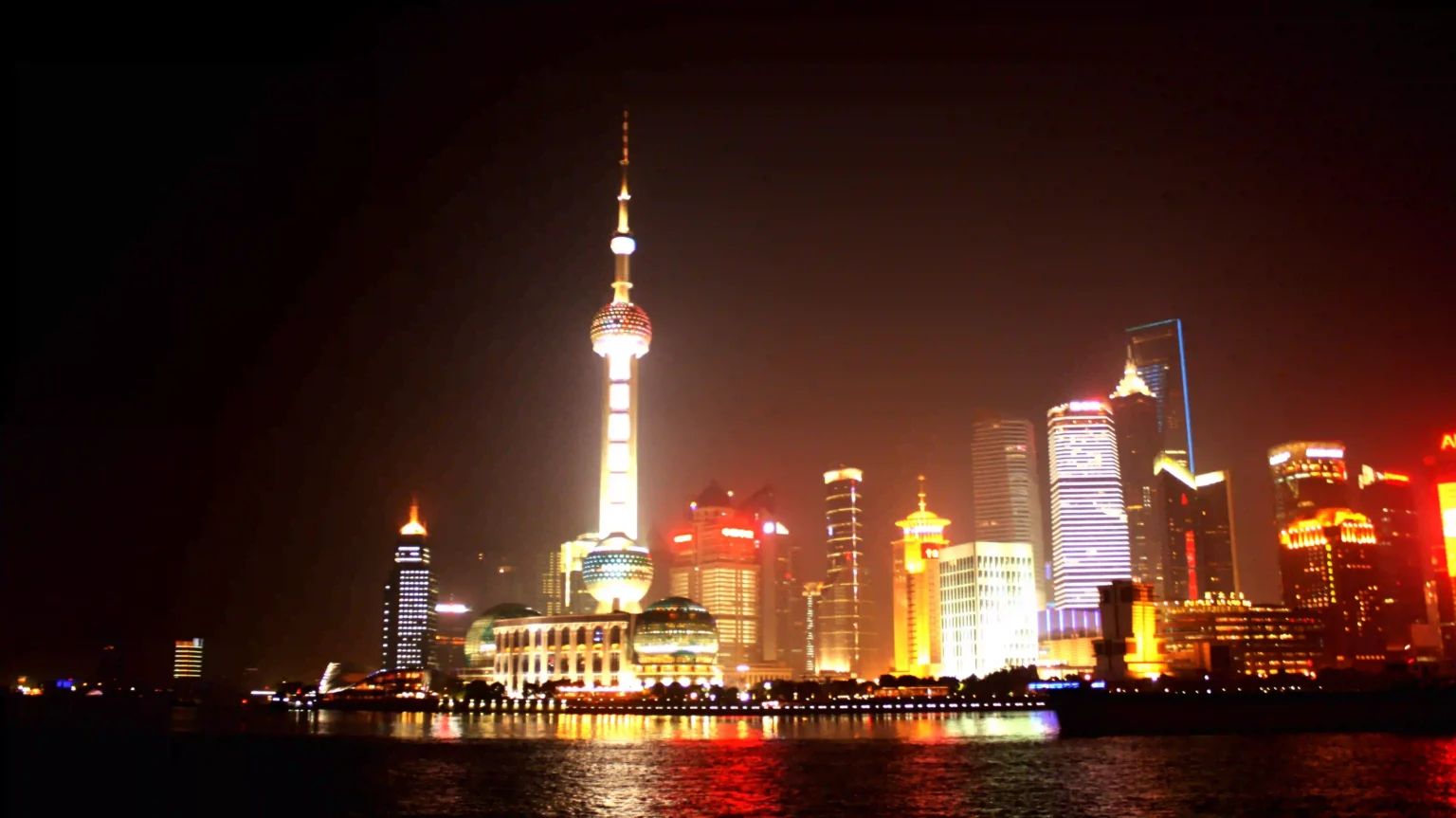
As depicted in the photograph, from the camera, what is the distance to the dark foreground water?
66625mm

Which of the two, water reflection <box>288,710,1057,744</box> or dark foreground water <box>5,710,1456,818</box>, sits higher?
dark foreground water <box>5,710,1456,818</box>

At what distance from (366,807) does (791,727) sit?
91.0m

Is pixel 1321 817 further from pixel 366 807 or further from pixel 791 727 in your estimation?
pixel 791 727

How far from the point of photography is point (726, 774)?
8269 cm

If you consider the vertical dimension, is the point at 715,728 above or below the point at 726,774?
below

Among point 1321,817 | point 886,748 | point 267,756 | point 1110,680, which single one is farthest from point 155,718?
point 1321,817

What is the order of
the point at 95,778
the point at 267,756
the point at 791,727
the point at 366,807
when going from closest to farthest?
the point at 366,807 < the point at 95,778 < the point at 267,756 < the point at 791,727

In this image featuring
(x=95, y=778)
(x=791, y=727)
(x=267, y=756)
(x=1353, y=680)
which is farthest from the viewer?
(x=1353, y=680)

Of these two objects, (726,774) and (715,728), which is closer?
(726,774)

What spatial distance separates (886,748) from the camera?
4205 inches

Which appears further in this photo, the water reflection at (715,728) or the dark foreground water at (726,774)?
the water reflection at (715,728)

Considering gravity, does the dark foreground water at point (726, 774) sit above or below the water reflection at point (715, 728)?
above

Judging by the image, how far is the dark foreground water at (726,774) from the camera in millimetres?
66625

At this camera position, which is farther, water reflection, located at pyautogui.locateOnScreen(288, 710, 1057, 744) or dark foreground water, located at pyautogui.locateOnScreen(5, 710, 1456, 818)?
water reflection, located at pyautogui.locateOnScreen(288, 710, 1057, 744)
